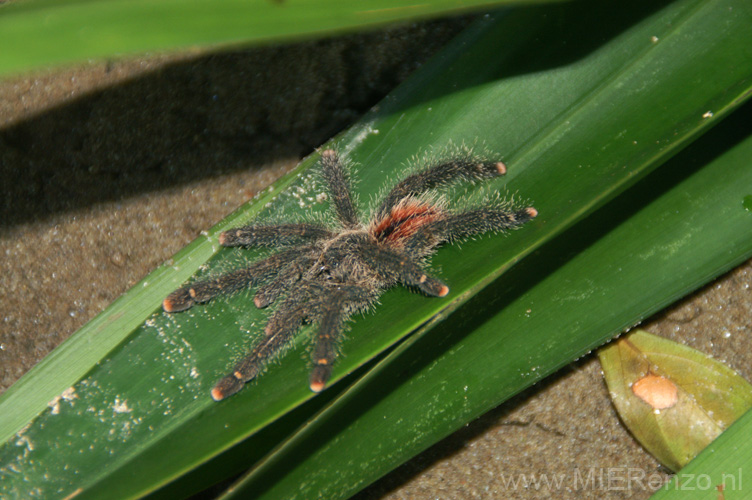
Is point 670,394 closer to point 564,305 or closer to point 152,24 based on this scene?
point 564,305

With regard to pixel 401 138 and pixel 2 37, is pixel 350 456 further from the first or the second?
pixel 2 37

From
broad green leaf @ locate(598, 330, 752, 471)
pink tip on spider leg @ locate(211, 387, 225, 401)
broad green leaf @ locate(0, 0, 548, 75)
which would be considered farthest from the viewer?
broad green leaf @ locate(598, 330, 752, 471)

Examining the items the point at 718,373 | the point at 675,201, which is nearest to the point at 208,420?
the point at 675,201

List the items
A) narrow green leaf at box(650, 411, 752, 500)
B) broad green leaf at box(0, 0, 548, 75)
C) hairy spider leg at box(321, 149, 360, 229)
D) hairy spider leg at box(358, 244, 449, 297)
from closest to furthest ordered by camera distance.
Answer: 1. broad green leaf at box(0, 0, 548, 75)
2. narrow green leaf at box(650, 411, 752, 500)
3. hairy spider leg at box(358, 244, 449, 297)
4. hairy spider leg at box(321, 149, 360, 229)

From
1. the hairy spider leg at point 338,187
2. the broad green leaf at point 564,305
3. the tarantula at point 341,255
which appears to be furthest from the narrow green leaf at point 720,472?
the hairy spider leg at point 338,187

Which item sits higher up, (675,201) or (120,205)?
(120,205)

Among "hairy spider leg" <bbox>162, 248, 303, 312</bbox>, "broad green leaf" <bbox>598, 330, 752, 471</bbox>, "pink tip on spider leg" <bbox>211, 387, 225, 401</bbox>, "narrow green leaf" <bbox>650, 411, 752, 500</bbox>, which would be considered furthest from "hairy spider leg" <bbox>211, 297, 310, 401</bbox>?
"broad green leaf" <bbox>598, 330, 752, 471</bbox>

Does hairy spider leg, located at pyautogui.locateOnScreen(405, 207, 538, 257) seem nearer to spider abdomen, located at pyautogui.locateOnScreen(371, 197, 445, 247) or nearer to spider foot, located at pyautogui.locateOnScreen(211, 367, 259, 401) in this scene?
spider abdomen, located at pyautogui.locateOnScreen(371, 197, 445, 247)

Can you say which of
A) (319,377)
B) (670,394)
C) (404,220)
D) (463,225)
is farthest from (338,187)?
(670,394)
